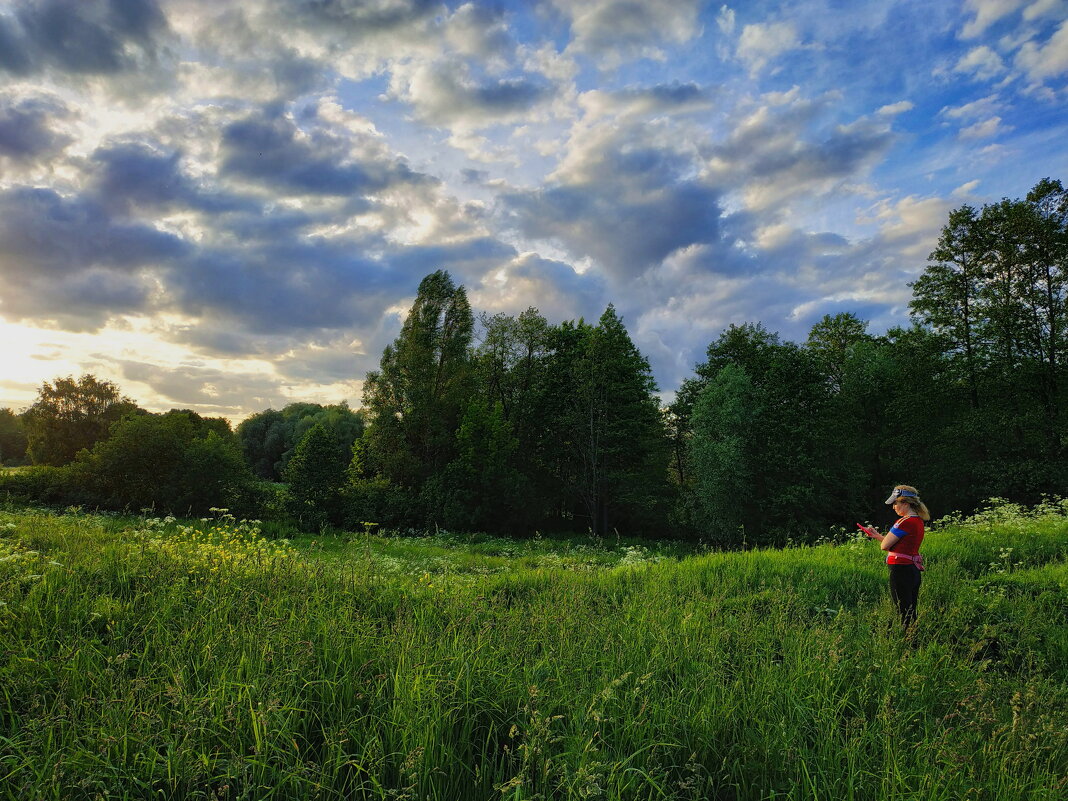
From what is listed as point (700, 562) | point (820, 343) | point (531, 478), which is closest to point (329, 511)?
point (531, 478)

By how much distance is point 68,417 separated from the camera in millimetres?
56312

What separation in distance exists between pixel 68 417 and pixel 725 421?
218 feet

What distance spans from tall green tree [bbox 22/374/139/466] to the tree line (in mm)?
31330

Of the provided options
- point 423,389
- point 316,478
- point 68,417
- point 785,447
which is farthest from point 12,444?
point 785,447

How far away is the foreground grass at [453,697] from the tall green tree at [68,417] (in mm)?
60745

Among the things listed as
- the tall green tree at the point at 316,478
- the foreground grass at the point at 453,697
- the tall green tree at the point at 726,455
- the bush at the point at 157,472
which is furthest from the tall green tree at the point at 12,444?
the foreground grass at the point at 453,697

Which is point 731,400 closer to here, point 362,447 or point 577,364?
point 577,364

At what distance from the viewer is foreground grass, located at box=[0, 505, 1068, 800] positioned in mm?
2816

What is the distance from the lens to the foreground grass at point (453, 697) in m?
2.82

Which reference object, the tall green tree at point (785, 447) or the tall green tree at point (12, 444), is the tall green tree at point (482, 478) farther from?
the tall green tree at point (12, 444)

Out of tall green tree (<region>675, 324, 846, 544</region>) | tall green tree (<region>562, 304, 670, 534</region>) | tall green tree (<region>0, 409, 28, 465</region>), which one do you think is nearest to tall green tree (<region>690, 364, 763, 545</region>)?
tall green tree (<region>675, 324, 846, 544</region>)

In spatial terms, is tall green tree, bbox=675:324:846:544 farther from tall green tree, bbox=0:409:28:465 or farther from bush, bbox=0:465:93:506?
tall green tree, bbox=0:409:28:465

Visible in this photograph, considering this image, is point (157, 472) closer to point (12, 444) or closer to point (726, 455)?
point (726, 455)

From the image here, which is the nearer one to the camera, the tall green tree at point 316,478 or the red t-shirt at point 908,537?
the red t-shirt at point 908,537
